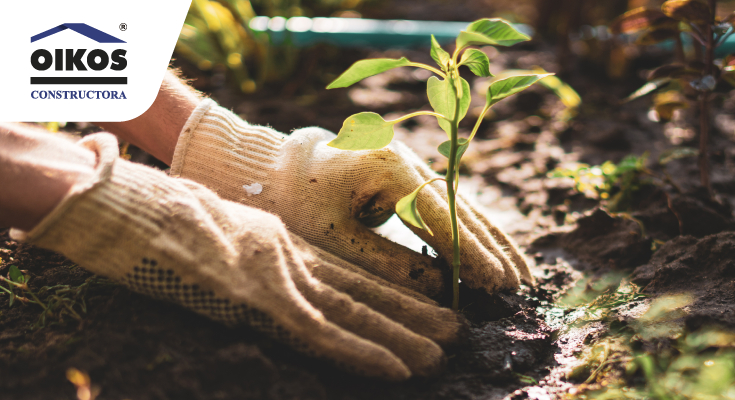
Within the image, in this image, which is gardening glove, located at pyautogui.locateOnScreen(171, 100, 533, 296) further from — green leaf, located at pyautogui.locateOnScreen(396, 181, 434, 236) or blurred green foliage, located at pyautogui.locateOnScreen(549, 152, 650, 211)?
blurred green foliage, located at pyautogui.locateOnScreen(549, 152, 650, 211)

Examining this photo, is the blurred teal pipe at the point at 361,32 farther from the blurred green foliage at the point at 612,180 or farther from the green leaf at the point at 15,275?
the green leaf at the point at 15,275

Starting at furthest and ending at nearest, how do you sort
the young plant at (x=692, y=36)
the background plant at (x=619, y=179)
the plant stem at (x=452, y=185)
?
the background plant at (x=619, y=179), the young plant at (x=692, y=36), the plant stem at (x=452, y=185)

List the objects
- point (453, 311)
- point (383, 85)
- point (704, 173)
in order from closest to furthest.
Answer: point (453, 311)
point (704, 173)
point (383, 85)

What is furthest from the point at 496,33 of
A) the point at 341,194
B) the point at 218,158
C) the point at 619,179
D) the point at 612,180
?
the point at 619,179

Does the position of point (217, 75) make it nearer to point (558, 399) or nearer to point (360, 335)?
point (360, 335)

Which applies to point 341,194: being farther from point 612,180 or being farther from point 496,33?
point 612,180

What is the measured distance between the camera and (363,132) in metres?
1.10

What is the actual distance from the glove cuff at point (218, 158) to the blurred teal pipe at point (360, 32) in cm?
207

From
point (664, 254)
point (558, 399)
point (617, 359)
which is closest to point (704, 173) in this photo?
point (664, 254)

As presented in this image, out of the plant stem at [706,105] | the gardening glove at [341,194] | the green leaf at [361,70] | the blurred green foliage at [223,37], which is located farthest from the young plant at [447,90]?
the blurred green foliage at [223,37]

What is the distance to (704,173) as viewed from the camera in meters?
1.69

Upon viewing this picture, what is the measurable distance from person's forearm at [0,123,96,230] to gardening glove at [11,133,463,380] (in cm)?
4

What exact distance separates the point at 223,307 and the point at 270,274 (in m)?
0.12

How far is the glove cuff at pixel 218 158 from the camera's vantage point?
1423 millimetres
